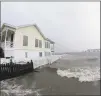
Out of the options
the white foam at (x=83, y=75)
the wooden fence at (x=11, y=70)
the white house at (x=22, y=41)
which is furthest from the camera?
→ the white house at (x=22, y=41)

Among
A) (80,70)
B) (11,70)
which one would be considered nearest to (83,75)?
(80,70)

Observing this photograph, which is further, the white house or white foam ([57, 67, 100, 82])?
the white house

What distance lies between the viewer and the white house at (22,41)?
16391mm

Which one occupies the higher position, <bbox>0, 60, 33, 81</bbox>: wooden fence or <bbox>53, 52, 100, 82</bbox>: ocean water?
<bbox>0, 60, 33, 81</bbox>: wooden fence

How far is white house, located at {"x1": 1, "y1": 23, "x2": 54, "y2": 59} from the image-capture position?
16391 millimetres

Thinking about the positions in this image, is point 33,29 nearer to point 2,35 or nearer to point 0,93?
point 2,35

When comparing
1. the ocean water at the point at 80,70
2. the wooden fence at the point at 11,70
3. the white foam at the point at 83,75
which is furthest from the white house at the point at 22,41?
the white foam at the point at 83,75

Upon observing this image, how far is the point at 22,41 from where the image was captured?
1731 cm

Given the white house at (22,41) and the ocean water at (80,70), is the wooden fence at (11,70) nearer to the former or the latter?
the ocean water at (80,70)

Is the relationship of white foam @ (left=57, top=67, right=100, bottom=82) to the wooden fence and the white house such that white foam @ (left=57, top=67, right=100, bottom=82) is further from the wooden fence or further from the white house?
the white house

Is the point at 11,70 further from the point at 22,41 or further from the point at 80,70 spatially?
the point at 80,70

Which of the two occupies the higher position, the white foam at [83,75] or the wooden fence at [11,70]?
the wooden fence at [11,70]

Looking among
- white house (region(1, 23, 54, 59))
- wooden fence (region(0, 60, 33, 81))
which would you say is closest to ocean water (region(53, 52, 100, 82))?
wooden fence (region(0, 60, 33, 81))

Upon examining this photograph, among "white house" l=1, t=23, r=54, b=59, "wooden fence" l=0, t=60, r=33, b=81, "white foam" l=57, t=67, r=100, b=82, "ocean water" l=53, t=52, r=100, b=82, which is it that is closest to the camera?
"wooden fence" l=0, t=60, r=33, b=81
